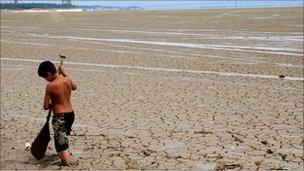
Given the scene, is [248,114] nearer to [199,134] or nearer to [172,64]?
[199,134]

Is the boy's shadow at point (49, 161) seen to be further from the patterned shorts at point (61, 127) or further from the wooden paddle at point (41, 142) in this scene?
the patterned shorts at point (61, 127)

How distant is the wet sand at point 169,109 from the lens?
7.11 meters

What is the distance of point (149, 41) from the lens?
2889 cm

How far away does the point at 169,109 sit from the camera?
10.8 metres

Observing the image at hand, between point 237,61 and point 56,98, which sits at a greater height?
point 56,98

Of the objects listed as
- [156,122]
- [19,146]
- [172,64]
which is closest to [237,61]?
[172,64]

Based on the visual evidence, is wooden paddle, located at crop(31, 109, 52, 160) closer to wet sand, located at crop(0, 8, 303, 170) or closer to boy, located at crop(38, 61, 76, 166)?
wet sand, located at crop(0, 8, 303, 170)

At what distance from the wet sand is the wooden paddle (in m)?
0.18

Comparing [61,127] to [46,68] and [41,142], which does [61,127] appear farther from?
[46,68]

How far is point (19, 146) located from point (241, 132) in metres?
4.01

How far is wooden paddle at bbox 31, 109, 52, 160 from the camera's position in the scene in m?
6.59

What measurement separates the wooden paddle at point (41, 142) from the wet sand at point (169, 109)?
183 mm

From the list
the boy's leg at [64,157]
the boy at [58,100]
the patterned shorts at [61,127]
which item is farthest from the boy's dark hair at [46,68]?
the boy's leg at [64,157]

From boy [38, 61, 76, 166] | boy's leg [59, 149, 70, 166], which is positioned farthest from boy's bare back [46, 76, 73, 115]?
boy's leg [59, 149, 70, 166]
